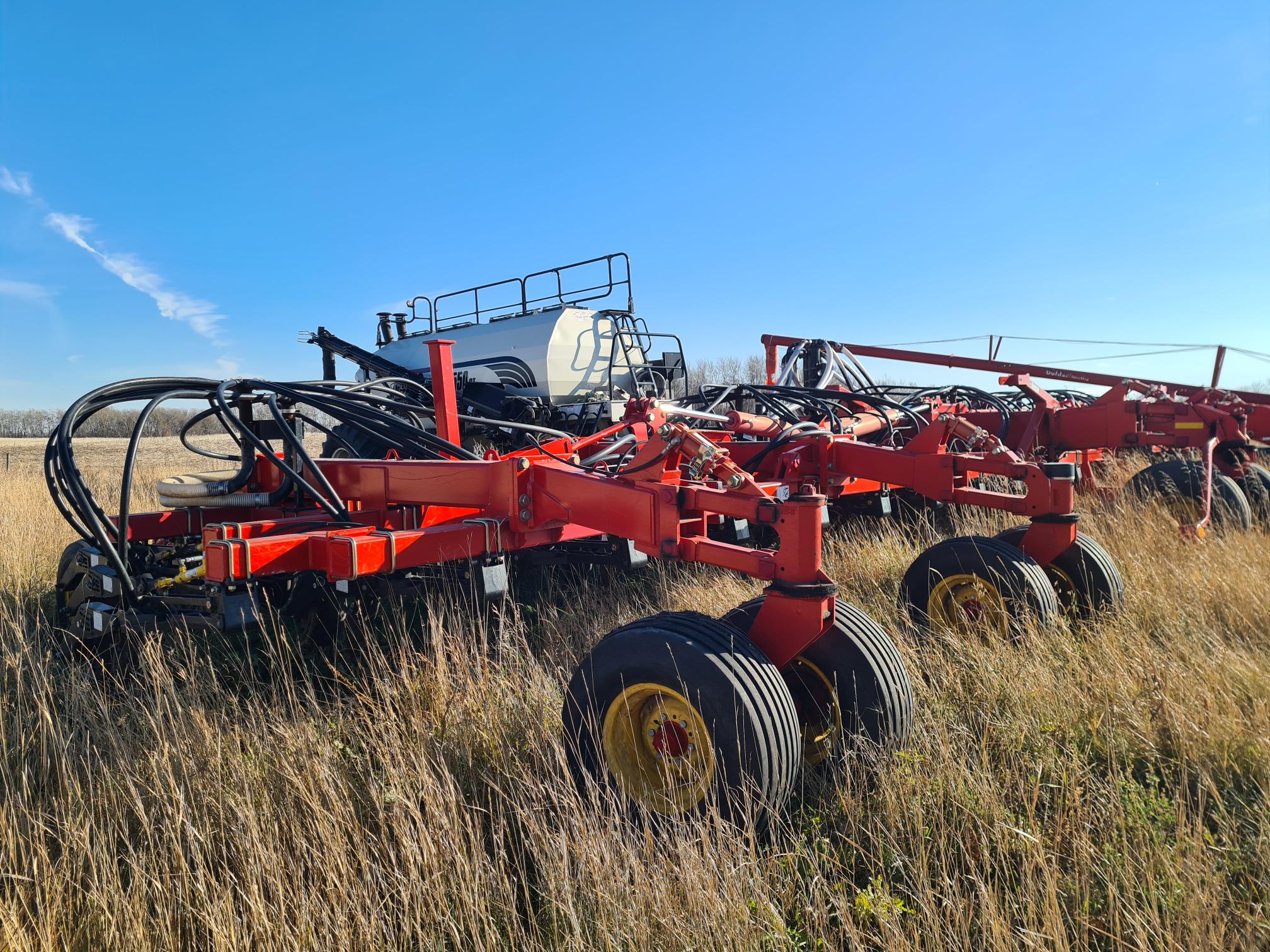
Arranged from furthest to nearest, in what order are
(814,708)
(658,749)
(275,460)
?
(275,460), (814,708), (658,749)

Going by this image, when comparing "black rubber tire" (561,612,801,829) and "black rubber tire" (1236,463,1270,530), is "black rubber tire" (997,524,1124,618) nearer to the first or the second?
"black rubber tire" (561,612,801,829)

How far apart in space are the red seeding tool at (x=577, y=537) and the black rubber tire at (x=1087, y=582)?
5.75 ft

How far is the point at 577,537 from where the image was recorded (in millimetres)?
3699

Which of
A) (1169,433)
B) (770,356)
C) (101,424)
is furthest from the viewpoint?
(101,424)

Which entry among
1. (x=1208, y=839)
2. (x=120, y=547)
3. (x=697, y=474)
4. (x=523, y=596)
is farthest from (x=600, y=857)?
(x=523, y=596)

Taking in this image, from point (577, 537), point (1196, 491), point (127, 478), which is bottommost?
point (1196, 491)

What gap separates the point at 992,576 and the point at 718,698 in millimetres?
2317

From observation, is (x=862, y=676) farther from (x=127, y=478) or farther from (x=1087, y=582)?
(x=127, y=478)

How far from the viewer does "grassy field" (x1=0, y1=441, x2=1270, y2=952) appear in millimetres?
2047

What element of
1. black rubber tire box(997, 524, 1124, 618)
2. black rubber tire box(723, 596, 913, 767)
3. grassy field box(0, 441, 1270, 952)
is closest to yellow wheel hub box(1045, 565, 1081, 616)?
black rubber tire box(997, 524, 1124, 618)

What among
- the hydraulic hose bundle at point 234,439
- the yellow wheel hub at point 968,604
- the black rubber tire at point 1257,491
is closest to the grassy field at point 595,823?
the yellow wheel hub at point 968,604

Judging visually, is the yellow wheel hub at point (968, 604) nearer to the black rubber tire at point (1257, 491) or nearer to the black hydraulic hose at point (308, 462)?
the black hydraulic hose at point (308, 462)

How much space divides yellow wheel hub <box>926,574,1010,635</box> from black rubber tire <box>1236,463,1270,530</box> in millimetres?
4243

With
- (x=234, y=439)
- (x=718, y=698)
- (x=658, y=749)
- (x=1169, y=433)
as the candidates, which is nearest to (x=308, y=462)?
(x=234, y=439)
